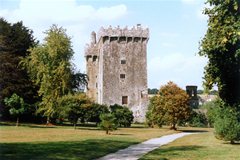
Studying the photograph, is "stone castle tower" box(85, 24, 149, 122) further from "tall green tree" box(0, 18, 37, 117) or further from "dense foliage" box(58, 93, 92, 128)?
"dense foliage" box(58, 93, 92, 128)

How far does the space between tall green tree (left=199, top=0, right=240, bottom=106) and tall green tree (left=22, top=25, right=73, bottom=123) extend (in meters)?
29.7

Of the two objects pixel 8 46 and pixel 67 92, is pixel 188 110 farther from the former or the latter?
pixel 8 46

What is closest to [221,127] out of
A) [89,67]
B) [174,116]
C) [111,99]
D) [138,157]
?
[138,157]

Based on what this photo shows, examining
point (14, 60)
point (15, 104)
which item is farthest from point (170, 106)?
point (14, 60)

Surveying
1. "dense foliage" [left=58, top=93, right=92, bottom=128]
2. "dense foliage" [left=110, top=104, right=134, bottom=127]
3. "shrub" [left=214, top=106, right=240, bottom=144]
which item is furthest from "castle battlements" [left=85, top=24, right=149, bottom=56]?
"shrub" [left=214, top=106, right=240, bottom=144]

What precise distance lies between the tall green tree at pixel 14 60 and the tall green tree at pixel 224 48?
2859cm

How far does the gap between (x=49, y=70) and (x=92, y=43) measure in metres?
22.1

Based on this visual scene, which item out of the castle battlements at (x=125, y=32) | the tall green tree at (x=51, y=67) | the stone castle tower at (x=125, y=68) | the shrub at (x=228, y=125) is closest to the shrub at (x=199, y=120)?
the stone castle tower at (x=125, y=68)

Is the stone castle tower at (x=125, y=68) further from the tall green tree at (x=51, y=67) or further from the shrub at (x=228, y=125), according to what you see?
the shrub at (x=228, y=125)

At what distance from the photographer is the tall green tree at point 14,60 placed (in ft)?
139

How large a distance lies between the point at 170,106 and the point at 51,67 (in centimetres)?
1408

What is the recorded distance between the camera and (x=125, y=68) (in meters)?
56.4

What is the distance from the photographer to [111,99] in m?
55.3

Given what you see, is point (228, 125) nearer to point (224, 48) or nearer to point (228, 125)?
point (228, 125)
